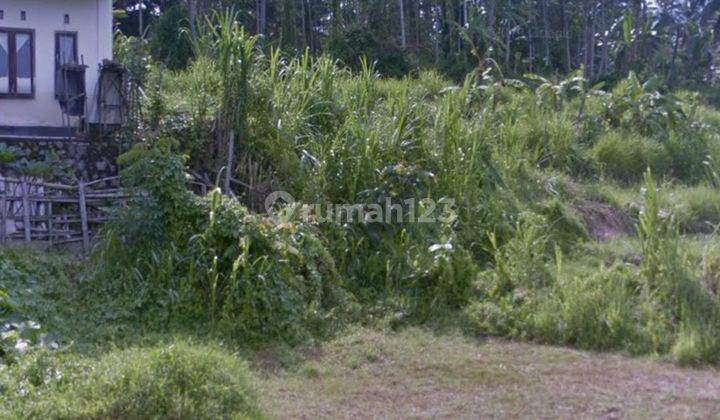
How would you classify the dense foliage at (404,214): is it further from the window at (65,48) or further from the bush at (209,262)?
the window at (65,48)

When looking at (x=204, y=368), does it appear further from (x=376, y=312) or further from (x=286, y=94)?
(x=286, y=94)

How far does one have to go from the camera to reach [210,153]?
11312 millimetres

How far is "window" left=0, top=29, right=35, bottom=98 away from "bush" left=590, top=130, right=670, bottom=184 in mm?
8350

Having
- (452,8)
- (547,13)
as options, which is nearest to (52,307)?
(452,8)

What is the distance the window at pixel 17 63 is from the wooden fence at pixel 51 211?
2204mm

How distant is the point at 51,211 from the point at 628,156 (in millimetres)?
8809

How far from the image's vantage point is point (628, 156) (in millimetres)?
14523

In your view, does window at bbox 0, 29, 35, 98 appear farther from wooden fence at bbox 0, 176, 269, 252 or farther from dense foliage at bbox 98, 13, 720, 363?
wooden fence at bbox 0, 176, 269, 252

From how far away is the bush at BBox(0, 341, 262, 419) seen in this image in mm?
6024

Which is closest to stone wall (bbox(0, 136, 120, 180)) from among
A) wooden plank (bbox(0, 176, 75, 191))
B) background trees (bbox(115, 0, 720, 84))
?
→ wooden plank (bbox(0, 176, 75, 191))

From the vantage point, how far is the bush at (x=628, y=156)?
1434 cm

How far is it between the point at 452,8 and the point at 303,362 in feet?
62.8

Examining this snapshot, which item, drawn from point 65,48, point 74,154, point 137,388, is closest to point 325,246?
point 74,154

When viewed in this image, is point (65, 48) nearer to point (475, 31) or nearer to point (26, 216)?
point (26, 216)
